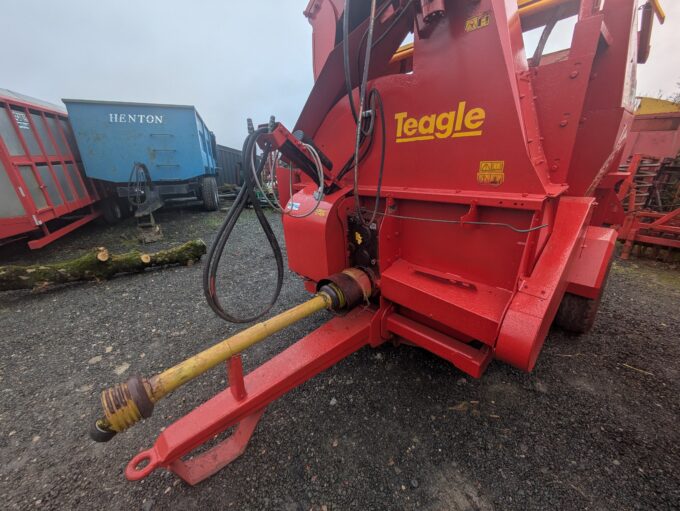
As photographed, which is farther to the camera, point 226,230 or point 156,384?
point 226,230

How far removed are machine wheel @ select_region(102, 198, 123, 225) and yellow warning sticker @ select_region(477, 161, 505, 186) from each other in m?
7.96

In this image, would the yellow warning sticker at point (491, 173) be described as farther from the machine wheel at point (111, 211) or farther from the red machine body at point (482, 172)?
the machine wheel at point (111, 211)

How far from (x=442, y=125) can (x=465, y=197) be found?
1.37ft

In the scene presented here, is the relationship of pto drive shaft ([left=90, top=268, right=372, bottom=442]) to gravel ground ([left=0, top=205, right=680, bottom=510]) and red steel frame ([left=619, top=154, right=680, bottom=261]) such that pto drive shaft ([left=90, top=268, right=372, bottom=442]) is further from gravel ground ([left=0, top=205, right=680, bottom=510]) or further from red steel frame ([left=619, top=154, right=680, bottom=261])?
red steel frame ([left=619, top=154, right=680, bottom=261])

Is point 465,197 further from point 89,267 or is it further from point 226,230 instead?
point 89,267

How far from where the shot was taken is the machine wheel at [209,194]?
802 cm

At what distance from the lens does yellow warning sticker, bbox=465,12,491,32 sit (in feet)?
4.32

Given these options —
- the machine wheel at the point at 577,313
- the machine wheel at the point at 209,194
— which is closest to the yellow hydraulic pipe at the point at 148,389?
the machine wheel at the point at 577,313

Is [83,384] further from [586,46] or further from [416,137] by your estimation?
[586,46]

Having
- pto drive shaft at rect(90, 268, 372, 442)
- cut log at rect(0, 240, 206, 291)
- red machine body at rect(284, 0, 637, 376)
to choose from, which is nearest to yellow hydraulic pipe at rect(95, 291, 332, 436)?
pto drive shaft at rect(90, 268, 372, 442)

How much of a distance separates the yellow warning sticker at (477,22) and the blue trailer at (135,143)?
20.9 ft

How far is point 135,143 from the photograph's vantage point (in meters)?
5.82

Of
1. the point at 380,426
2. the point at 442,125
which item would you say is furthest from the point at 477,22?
the point at 380,426

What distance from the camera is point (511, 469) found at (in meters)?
1.53
